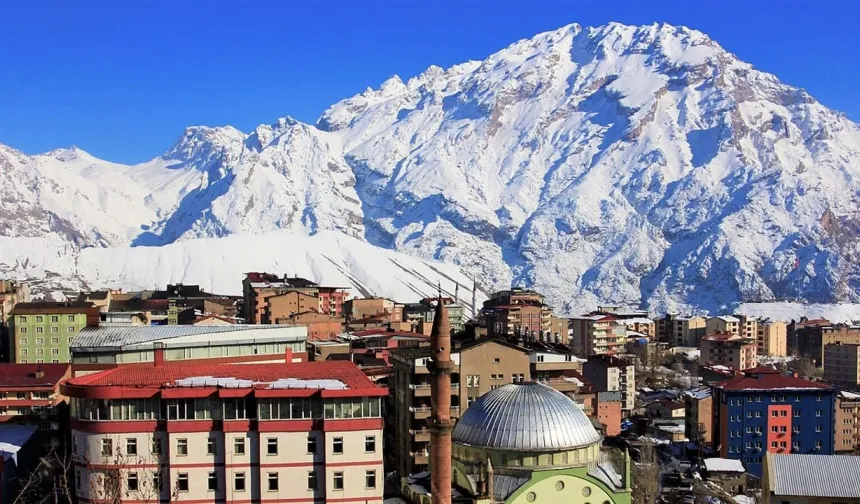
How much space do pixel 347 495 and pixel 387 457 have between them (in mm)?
20257

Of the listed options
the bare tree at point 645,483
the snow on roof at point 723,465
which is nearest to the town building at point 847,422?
the snow on roof at point 723,465

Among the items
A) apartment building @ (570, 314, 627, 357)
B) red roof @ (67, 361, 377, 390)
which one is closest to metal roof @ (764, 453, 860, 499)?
red roof @ (67, 361, 377, 390)

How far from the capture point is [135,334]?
169 feet

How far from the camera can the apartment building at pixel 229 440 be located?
36000 millimetres

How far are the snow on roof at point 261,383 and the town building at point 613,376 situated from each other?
5950 cm

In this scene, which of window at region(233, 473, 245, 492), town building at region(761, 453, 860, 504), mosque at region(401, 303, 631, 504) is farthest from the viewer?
town building at region(761, 453, 860, 504)

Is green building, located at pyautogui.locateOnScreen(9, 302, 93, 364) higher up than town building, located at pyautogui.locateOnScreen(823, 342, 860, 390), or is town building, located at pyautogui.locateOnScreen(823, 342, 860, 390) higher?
green building, located at pyautogui.locateOnScreen(9, 302, 93, 364)

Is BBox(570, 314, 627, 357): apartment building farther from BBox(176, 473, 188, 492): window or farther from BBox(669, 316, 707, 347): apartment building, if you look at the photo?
BBox(176, 473, 188, 492): window

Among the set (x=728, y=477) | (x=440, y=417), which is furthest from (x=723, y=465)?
(x=440, y=417)

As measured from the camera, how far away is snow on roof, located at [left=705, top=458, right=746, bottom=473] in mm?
69000

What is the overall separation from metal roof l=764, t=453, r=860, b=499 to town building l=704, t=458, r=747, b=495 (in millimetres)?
26486

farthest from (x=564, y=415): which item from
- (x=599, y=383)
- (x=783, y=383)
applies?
(x=599, y=383)

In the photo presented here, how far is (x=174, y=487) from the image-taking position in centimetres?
3600

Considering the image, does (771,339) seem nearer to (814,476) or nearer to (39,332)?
(39,332)
